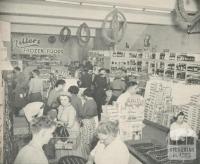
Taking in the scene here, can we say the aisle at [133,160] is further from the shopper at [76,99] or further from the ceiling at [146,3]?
the ceiling at [146,3]

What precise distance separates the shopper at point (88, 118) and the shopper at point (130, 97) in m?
0.14

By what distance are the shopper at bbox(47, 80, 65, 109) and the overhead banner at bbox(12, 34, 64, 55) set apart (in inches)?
5.8

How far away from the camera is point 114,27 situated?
5.08 feet

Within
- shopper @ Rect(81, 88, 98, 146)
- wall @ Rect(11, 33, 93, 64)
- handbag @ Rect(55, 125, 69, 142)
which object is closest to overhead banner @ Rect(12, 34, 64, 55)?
wall @ Rect(11, 33, 93, 64)

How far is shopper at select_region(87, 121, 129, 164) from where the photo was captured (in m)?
1.55

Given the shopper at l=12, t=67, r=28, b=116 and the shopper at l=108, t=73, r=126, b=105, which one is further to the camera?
the shopper at l=108, t=73, r=126, b=105

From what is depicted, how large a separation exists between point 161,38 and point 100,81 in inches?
15.1

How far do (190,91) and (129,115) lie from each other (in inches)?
14.2

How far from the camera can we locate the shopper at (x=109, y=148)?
1550mm

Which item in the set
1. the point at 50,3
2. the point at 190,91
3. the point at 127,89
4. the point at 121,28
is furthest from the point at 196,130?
the point at 50,3

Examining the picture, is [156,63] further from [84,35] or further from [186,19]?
[84,35]

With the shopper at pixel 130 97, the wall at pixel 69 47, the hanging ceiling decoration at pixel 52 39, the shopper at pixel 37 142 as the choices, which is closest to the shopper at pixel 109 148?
the shopper at pixel 130 97

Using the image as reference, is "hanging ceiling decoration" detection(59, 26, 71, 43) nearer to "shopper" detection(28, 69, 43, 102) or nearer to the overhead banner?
the overhead banner

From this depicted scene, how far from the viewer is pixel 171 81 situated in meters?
1.66
